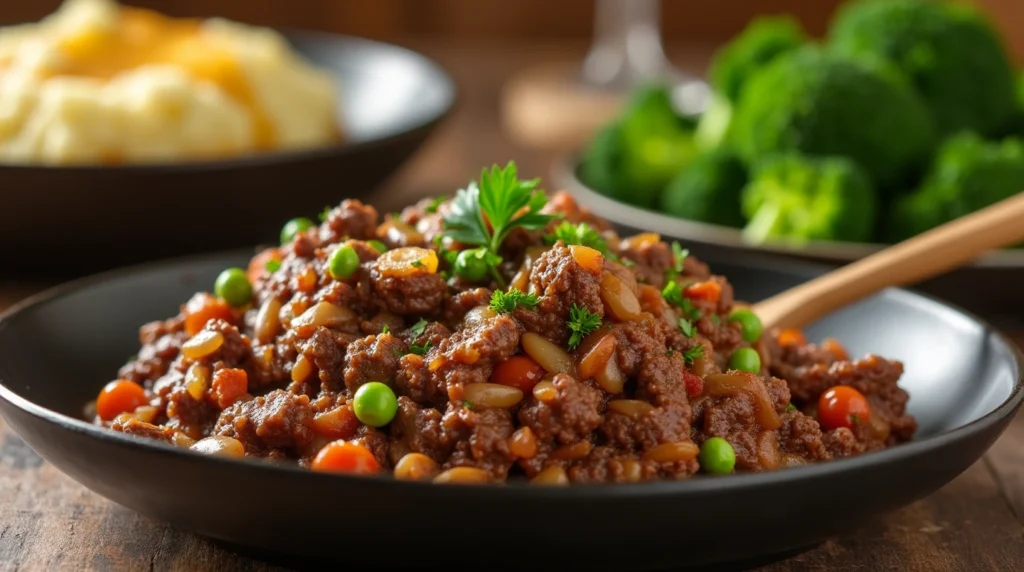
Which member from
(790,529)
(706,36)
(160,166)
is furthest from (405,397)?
(706,36)

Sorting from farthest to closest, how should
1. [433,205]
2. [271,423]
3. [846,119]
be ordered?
[846,119]
[433,205]
[271,423]

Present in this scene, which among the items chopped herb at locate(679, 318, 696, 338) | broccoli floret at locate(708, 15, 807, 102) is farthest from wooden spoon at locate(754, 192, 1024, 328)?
broccoli floret at locate(708, 15, 807, 102)

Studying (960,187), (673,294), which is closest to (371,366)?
(673,294)

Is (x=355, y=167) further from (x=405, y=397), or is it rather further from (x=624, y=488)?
(x=624, y=488)

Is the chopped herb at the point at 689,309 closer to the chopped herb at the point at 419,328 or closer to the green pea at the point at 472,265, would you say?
the green pea at the point at 472,265

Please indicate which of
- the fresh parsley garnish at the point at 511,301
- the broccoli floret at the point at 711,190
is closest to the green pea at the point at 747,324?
the fresh parsley garnish at the point at 511,301

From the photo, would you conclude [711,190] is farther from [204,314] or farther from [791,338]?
[204,314]
